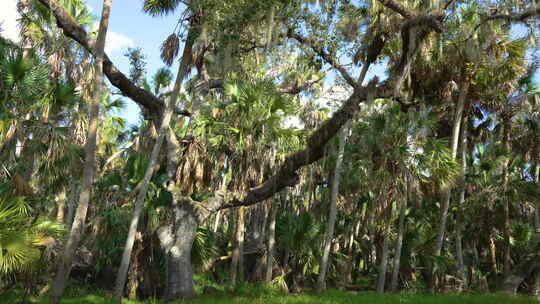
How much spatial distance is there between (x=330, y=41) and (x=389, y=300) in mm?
7644

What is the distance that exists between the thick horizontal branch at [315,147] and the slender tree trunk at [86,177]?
14.7ft

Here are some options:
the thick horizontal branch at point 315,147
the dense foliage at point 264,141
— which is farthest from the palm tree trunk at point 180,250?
the thick horizontal branch at point 315,147

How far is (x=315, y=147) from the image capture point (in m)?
10.6

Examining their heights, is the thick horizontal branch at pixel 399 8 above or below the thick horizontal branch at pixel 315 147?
above

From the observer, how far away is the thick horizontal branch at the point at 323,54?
504 inches

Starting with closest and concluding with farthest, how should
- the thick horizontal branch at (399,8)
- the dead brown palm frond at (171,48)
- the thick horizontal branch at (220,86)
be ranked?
the thick horizontal branch at (399,8) < the dead brown palm frond at (171,48) < the thick horizontal branch at (220,86)

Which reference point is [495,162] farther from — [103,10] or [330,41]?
[103,10]

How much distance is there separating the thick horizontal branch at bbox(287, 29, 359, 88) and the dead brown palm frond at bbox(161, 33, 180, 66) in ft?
12.0

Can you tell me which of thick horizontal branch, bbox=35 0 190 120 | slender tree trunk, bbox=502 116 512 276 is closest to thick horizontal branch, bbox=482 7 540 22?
thick horizontal branch, bbox=35 0 190 120

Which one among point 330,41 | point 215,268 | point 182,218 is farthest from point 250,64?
point 215,268

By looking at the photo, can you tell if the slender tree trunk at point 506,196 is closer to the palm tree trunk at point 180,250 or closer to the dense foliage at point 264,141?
the dense foliage at point 264,141

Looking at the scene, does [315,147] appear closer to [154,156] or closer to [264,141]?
[264,141]

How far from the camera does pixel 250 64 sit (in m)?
14.5

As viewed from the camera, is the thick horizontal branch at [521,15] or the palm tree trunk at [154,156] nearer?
the thick horizontal branch at [521,15]
